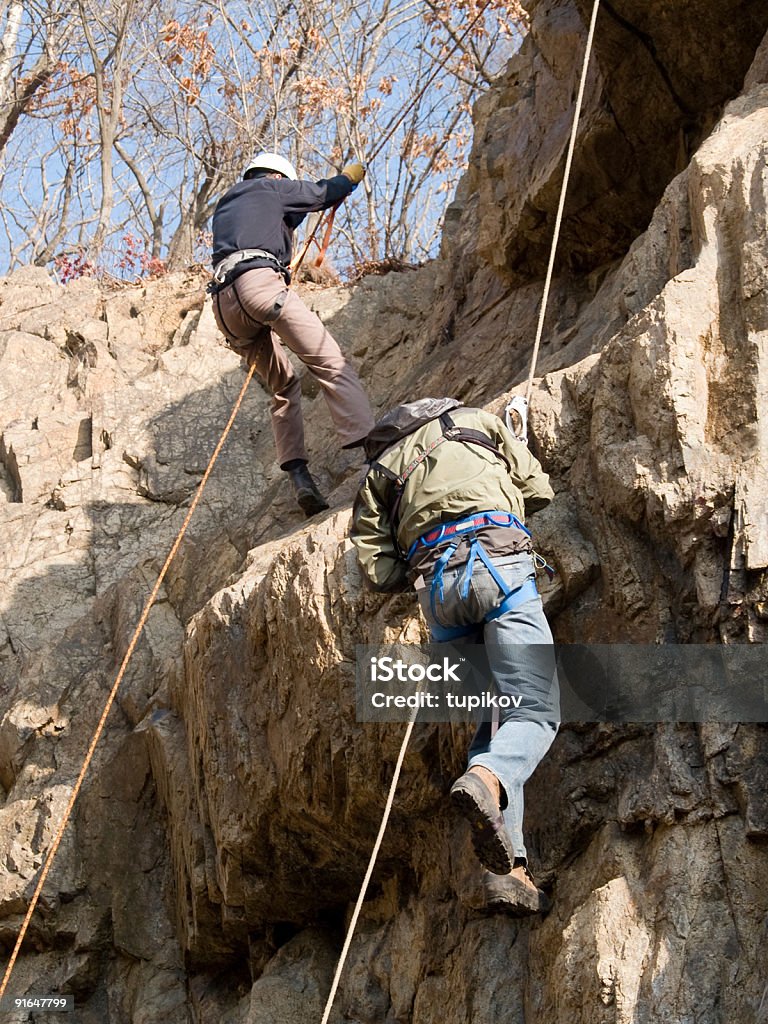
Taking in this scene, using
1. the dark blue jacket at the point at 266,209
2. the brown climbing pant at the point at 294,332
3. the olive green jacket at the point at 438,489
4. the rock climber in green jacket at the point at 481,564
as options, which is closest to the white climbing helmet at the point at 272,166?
the dark blue jacket at the point at 266,209

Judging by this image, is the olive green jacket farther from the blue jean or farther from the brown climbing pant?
the brown climbing pant

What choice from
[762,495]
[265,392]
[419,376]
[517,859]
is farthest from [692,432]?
[265,392]

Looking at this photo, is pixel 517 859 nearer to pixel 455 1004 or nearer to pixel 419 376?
pixel 455 1004

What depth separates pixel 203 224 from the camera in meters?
19.7

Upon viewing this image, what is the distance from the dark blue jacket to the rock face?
4.87 feet

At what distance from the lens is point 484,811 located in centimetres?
497

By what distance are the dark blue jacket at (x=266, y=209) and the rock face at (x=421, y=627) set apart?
1484 millimetres

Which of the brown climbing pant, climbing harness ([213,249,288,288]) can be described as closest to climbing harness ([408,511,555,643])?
the brown climbing pant

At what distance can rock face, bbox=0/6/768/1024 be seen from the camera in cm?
551

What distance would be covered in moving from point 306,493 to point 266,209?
1.88 metres

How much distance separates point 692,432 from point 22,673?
17.8 feet

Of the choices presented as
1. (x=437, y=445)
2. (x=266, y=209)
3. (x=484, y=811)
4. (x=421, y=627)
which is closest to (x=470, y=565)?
(x=437, y=445)

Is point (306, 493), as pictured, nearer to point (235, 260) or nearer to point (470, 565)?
point (235, 260)

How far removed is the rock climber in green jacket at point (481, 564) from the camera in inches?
209
